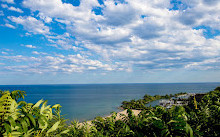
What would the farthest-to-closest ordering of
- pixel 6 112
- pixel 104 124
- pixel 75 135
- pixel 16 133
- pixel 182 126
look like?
1. pixel 104 124
2. pixel 75 135
3. pixel 182 126
4. pixel 6 112
5. pixel 16 133

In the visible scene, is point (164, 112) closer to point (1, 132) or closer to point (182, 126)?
point (182, 126)

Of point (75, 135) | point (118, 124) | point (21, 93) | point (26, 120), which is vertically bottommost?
point (75, 135)

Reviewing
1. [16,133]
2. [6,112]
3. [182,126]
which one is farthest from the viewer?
[182,126]

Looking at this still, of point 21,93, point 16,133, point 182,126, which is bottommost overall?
point 182,126

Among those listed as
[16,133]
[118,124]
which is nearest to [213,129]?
[118,124]

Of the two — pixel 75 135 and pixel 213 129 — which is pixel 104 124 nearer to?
pixel 75 135

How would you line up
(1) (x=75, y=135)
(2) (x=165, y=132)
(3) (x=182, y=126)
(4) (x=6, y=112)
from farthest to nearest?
(1) (x=75, y=135) → (2) (x=165, y=132) → (3) (x=182, y=126) → (4) (x=6, y=112)

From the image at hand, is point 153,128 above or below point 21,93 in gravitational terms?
below

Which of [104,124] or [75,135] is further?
[104,124]

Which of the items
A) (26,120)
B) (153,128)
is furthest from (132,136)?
(26,120)
